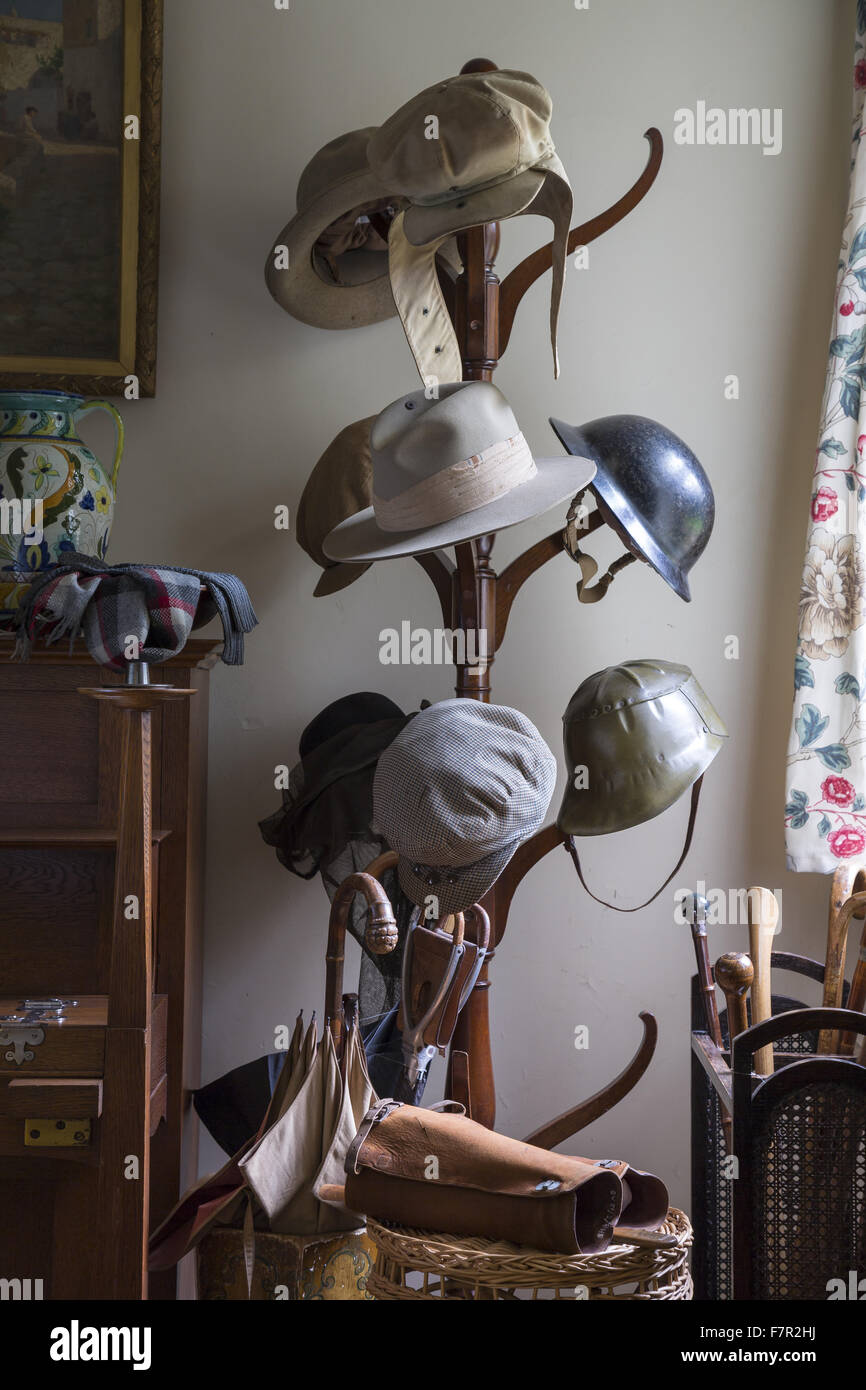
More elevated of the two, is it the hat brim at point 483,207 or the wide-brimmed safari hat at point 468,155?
the wide-brimmed safari hat at point 468,155

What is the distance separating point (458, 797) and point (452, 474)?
41cm

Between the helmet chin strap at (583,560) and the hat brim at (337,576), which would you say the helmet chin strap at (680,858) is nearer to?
the helmet chin strap at (583,560)

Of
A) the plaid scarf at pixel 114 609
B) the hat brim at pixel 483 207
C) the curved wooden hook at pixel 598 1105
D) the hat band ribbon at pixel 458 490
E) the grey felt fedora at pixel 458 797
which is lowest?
the curved wooden hook at pixel 598 1105

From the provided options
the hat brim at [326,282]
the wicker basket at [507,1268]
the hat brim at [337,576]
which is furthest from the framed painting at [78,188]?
the wicker basket at [507,1268]

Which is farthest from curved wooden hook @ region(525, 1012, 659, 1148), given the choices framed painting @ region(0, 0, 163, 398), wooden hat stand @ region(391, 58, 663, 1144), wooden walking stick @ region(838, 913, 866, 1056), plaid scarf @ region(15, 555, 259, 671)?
framed painting @ region(0, 0, 163, 398)

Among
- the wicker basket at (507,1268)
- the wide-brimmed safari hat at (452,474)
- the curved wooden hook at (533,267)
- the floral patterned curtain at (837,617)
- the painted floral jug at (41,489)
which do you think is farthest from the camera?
the floral patterned curtain at (837,617)

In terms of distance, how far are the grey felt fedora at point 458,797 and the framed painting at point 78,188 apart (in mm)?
903

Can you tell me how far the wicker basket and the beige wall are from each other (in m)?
0.68

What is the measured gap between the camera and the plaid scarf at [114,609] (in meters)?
1.41

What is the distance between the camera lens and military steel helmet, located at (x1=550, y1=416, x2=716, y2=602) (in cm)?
158

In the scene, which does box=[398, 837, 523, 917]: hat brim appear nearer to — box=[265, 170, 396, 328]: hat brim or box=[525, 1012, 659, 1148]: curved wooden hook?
box=[525, 1012, 659, 1148]: curved wooden hook

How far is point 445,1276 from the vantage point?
125 cm

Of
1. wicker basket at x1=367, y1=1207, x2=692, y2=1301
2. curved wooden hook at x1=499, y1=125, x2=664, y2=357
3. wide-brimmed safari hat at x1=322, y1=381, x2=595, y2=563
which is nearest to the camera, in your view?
wicker basket at x1=367, y1=1207, x2=692, y2=1301
